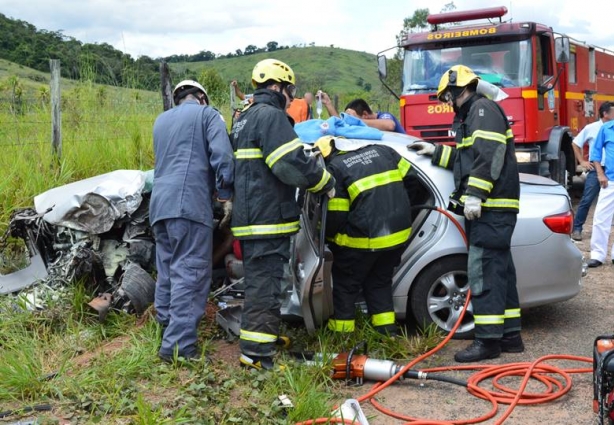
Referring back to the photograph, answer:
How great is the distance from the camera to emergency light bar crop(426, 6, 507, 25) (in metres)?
9.52

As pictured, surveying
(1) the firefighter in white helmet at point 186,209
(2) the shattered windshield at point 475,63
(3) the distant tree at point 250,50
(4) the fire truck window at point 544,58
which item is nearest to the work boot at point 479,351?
(1) the firefighter in white helmet at point 186,209

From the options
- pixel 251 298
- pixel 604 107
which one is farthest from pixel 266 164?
pixel 604 107

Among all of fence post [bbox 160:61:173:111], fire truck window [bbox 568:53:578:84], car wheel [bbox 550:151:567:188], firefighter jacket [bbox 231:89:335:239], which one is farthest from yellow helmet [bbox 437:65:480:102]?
fire truck window [bbox 568:53:578:84]

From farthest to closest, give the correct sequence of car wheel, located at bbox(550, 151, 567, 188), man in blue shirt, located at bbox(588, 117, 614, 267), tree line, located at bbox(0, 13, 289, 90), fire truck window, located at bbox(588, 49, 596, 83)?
fire truck window, located at bbox(588, 49, 596, 83), car wheel, located at bbox(550, 151, 567, 188), tree line, located at bbox(0, 13, 289, 90), man in blue shirt, located at bbox(588, 117, 614, 267)

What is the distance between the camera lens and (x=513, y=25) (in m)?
9.07

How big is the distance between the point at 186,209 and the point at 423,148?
5.85ft

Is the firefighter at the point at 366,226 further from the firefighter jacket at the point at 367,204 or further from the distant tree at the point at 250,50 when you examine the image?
the distant tree at the point at 250,50

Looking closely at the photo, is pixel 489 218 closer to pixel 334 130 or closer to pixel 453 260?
pixel 453 260

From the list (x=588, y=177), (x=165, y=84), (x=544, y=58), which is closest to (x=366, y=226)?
(x=165, y=84)

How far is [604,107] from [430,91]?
8.07 ft

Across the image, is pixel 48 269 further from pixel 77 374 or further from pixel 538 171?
pixel 538 171

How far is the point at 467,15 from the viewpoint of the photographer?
31.7ft

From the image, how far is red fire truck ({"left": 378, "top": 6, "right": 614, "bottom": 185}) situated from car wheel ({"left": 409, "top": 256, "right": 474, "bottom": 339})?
469cm

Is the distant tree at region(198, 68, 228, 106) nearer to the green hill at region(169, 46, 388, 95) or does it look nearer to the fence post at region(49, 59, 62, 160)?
the fence post at region(49, 59, 62, 160)
